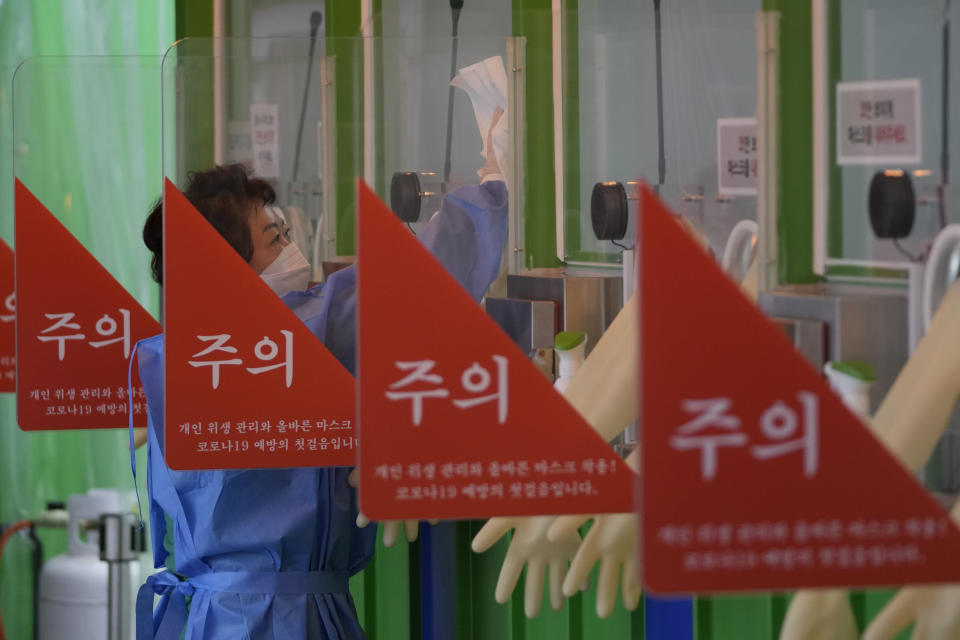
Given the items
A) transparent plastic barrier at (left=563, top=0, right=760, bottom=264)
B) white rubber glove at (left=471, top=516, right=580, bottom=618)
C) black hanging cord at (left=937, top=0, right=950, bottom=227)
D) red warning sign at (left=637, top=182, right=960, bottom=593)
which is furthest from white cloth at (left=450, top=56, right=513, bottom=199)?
red warning sign at (left=637, top=182, right=960, bottom=593)

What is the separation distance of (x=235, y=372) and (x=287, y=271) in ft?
0.53

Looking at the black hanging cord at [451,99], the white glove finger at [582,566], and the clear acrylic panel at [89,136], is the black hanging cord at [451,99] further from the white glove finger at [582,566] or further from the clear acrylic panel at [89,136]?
the clear acrylic panel at [89,136]

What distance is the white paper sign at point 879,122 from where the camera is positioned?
4.83 ft

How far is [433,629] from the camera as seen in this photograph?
297cm

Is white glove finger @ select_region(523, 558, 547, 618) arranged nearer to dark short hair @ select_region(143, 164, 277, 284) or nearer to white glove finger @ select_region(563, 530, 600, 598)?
white glove finger @ select_region(563, 530, 600, 598)

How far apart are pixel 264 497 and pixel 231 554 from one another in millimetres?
128

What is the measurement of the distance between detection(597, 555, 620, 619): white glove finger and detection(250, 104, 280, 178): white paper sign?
74cm

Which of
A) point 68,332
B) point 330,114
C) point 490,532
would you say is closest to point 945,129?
point 490,532

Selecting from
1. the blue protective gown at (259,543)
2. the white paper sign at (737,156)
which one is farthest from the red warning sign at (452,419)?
the blue protective gown at (259,543)

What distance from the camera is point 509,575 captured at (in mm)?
1932

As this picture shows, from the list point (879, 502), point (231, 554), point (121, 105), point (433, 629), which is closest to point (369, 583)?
point (433, 629)

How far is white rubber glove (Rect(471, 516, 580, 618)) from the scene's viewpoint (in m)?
1.91

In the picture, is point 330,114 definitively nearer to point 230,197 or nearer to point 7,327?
point 230,197

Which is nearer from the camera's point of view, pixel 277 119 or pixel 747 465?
pixel 747 465
